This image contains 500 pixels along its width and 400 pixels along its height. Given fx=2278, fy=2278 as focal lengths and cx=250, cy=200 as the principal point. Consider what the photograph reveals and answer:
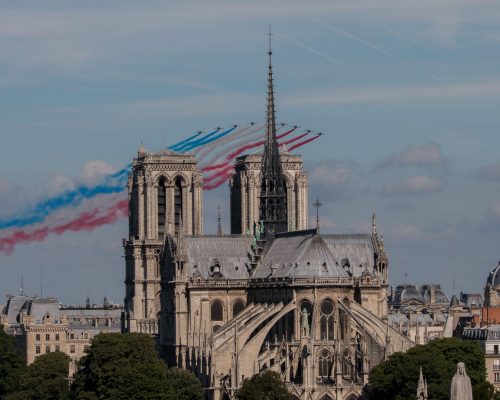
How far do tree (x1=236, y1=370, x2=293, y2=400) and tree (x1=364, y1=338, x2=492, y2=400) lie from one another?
7.69m

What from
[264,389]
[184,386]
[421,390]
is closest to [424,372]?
[264,389]

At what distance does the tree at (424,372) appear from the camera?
592 feet

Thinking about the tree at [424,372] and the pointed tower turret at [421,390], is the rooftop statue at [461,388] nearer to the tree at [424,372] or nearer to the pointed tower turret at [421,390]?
the pointed tower turret at [421,390]

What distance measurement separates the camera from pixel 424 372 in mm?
183500

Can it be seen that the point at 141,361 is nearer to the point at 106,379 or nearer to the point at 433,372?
the point at 106,379

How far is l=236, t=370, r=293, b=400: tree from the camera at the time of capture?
186m

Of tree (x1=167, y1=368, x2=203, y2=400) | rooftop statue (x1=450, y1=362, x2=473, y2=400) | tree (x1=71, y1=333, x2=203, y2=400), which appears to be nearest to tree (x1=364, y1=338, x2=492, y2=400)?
tree (x1=167, y1=368, x2=203, y2=400)

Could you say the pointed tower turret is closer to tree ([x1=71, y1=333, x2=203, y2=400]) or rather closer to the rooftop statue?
tree ([x1=71, y1=333, x2=203, y2=400])

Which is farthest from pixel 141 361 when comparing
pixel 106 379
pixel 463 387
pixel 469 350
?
pixel 463 387

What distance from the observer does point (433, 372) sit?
183875 millimetres

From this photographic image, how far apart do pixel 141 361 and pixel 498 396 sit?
36875 mm

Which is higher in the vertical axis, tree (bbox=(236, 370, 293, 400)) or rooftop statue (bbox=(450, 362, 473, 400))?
tree (bbox=(236, 370, 293, 400))

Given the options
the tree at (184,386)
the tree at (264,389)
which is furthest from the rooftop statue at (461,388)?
the tree at (184,386)

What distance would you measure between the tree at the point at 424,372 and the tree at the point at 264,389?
25.2 feet
